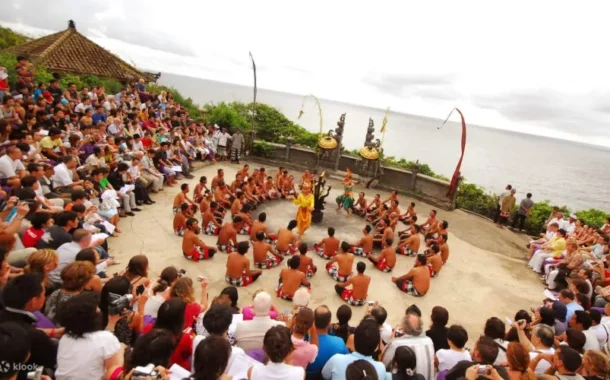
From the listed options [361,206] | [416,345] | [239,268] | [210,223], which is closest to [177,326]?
[416,345]

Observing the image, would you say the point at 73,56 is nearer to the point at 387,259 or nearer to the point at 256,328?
the point at 387,259

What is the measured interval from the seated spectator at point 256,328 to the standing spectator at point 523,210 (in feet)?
40.6

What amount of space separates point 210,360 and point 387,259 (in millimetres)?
6718

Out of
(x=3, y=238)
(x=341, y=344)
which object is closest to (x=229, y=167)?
(x=3, y=238)

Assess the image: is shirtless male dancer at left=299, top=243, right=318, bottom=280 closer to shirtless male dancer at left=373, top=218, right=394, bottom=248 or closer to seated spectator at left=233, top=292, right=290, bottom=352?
shirtless male dancer at left=373, top=218, right=394, bottom=248

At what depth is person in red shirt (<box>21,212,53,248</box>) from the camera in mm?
5656

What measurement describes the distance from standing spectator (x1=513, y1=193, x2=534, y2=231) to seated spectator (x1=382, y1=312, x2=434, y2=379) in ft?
36.5

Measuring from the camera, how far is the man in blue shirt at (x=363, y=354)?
385cm

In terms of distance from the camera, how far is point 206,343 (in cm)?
310

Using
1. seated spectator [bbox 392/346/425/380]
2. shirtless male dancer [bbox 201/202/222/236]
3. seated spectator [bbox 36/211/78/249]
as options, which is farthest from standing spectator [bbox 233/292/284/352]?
shirtless male dancer [bbox 201/202/222/236]

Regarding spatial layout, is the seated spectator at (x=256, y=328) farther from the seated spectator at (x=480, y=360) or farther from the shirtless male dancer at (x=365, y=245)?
the shirtless male dancer at (x=365, y=245)

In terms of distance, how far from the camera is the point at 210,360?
9.98 ft

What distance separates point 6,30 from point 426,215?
28147mm

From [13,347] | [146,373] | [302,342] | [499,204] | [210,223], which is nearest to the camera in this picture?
[13,347]
